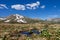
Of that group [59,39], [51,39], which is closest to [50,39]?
[51,39]

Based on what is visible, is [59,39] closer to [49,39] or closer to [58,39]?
[58,39]

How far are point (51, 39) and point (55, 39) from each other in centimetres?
76

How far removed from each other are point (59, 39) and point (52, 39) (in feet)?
4.32

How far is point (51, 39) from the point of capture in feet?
76.9

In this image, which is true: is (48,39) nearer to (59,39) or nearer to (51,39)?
(51,39)

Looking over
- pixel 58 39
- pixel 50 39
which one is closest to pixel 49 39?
pixel 50 39

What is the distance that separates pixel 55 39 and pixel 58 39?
22.8 inches

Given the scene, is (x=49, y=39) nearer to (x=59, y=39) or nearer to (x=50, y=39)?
(x=50, y=39)

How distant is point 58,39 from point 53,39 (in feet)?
3.37

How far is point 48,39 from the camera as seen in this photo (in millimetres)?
23562

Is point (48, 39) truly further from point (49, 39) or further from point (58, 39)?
point (58, 39)

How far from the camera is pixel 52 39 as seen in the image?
23.3 metres

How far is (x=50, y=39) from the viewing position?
77.2 feet

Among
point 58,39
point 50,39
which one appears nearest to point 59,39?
point 58,39
